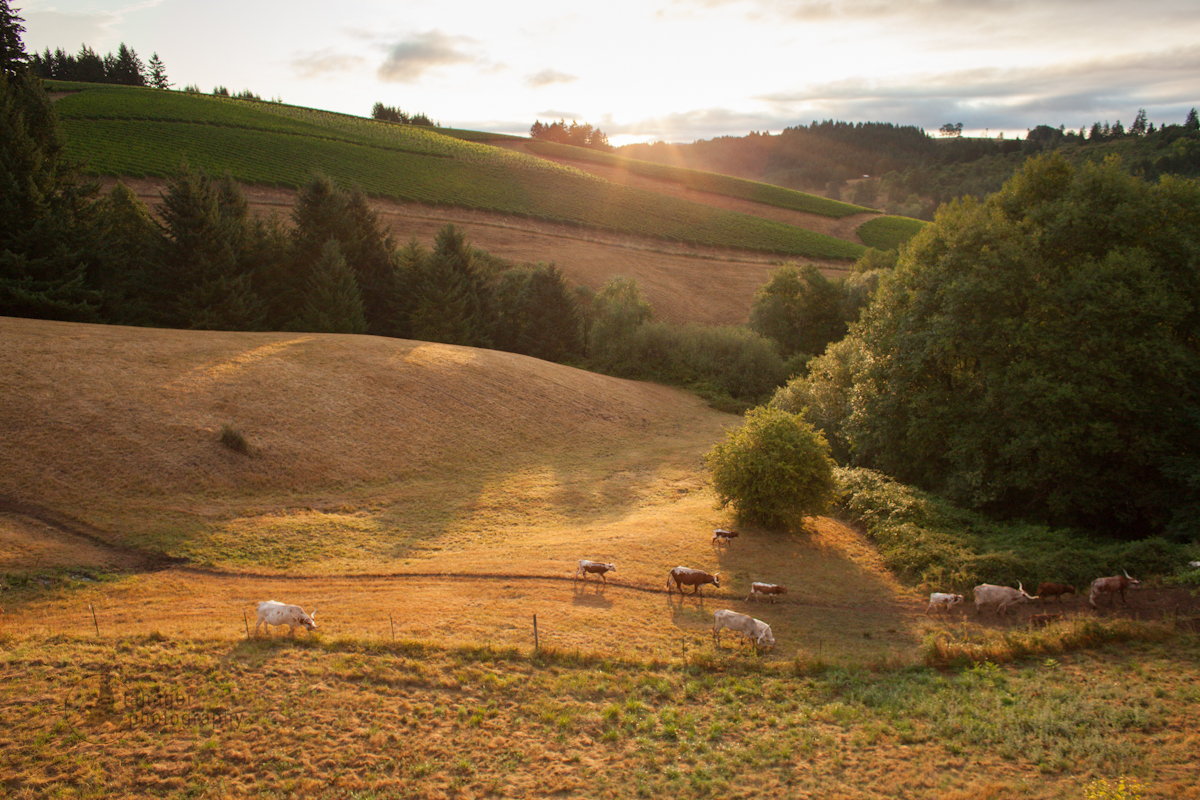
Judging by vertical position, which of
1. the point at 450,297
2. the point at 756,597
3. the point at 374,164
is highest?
the point at 374,164

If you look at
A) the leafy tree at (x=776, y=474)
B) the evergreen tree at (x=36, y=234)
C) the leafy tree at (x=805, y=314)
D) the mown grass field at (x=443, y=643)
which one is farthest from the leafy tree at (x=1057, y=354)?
the evergreen tree at (x=36, y=234)

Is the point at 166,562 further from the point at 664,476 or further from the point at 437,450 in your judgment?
the point at 664,476

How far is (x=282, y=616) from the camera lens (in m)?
15.6

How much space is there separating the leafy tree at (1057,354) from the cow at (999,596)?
7.84 meters

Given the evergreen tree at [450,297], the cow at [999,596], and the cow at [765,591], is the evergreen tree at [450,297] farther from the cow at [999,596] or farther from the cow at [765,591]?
the cow at [999,596]

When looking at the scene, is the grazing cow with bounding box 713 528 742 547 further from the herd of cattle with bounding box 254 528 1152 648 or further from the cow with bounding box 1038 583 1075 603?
the cow with bounding box 1038 583 1075 603

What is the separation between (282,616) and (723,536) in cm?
1557

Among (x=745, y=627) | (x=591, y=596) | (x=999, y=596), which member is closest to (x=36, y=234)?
(x=591, y=596)

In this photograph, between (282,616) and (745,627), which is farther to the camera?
(745,627)

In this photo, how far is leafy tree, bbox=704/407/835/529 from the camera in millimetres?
25906

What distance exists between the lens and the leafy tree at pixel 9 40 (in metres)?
51.5

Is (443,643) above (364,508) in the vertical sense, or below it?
above

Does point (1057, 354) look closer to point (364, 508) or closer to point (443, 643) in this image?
point (443, 643)

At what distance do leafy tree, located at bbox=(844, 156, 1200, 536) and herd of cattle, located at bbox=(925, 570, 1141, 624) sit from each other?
6.89 metres
